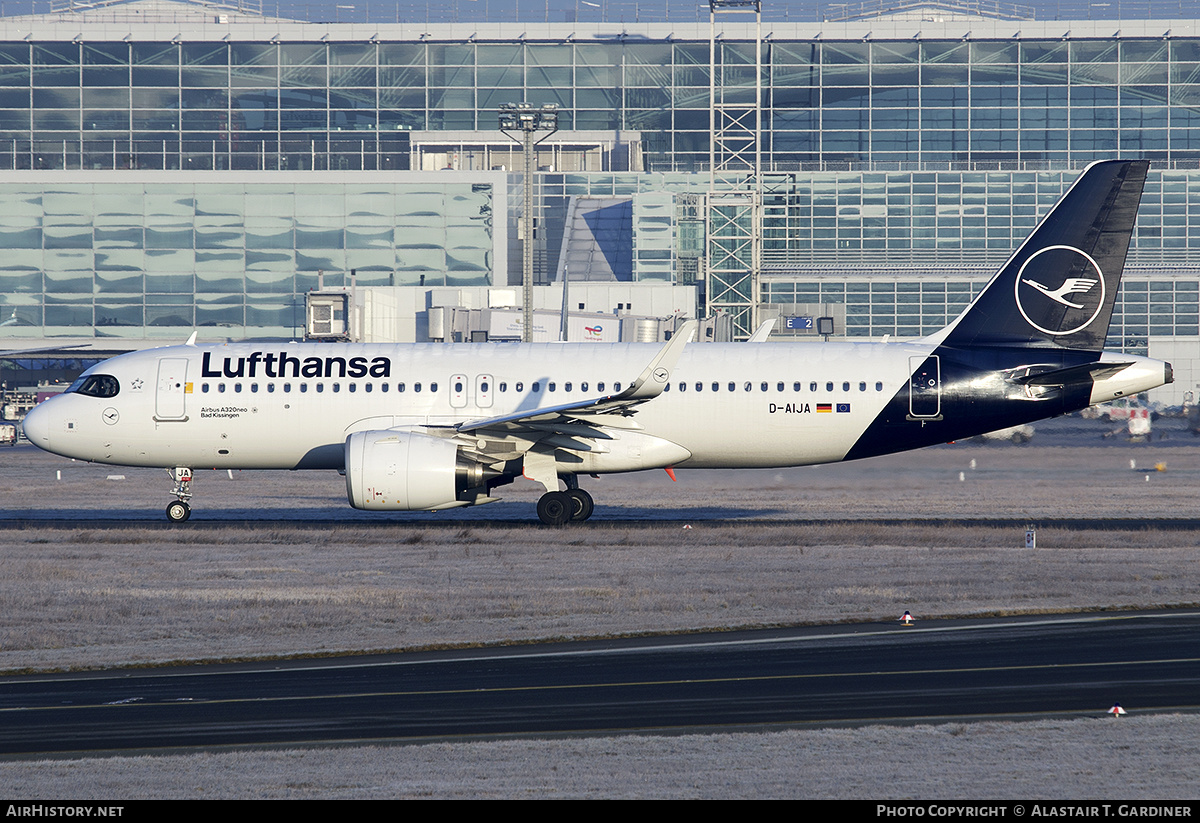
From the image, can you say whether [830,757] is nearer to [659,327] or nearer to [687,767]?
[687,767]

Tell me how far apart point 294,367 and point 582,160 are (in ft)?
290

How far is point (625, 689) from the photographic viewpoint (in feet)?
46.4

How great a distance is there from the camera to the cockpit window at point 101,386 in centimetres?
3158

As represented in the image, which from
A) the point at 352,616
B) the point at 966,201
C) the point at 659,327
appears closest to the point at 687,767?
the point at 352,616

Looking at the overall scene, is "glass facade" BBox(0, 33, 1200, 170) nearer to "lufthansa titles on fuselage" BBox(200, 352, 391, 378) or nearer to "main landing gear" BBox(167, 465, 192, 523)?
"main landing gear" BBox(167, 465, 192, 523)

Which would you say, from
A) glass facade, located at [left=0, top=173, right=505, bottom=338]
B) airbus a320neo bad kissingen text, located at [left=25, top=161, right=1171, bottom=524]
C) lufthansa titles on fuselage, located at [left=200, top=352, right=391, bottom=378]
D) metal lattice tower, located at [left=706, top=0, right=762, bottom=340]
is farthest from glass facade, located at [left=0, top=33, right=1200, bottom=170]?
lufthansa titles on fuselage, located at [left=200, top=352, right=391, bottom=378]

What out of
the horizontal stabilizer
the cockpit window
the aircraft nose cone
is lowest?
the aircraft nose cone

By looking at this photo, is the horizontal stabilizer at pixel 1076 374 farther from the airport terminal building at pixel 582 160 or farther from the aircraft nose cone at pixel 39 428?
the airport terminal building at pixel 582 160

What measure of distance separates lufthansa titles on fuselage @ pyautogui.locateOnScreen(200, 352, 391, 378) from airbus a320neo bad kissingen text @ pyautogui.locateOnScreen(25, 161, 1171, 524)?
3 cm

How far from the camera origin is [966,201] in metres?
102

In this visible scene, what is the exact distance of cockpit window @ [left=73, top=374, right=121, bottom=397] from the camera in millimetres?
31578

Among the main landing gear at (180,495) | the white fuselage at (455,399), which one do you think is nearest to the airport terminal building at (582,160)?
the white fuselage at (455,399)

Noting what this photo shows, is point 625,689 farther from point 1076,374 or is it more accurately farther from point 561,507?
point 1076,374

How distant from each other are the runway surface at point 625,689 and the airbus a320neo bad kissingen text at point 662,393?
497 inches
